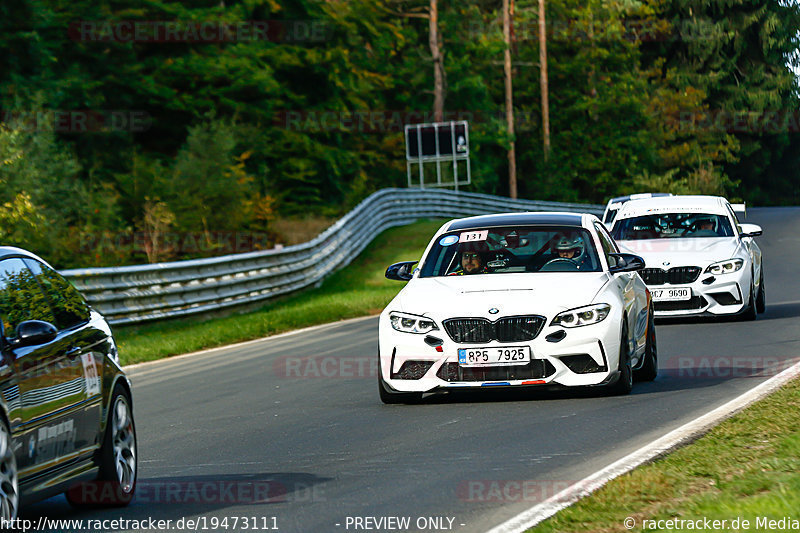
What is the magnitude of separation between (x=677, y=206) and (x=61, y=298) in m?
13.1

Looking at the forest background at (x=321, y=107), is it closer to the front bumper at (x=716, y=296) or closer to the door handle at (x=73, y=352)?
the front bumper at (x=716, y=296)

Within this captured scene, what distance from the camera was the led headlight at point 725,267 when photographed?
60.5 ft

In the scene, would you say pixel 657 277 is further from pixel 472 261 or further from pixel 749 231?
pixel 472 261

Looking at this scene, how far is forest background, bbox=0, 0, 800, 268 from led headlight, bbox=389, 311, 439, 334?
16424 mm

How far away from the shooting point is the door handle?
773 cm

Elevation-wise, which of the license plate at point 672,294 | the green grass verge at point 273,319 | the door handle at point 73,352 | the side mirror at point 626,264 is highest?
the door handle at point 73,352

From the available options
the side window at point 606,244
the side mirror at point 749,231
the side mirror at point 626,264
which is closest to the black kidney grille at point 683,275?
the side mirror at point 749,231

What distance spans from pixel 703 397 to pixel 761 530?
555 centimetres

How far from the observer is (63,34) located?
4091 cm

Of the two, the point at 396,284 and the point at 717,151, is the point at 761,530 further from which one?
the point at 717,151

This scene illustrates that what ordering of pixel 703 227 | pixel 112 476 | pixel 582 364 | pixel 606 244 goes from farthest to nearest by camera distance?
pixel 703 227 → pixel 606 244 → pixel 582 364 → pixel 112 476

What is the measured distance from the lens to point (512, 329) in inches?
448

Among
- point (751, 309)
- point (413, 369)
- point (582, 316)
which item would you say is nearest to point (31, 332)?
point (413, 369)

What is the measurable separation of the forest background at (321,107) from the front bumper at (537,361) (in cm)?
1675
